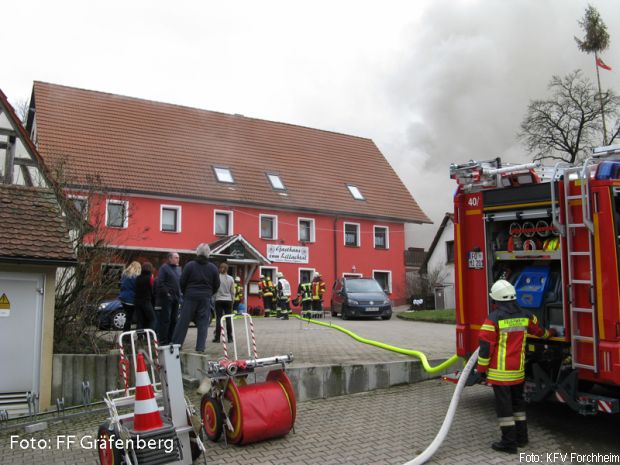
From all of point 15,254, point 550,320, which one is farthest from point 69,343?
point 550,320

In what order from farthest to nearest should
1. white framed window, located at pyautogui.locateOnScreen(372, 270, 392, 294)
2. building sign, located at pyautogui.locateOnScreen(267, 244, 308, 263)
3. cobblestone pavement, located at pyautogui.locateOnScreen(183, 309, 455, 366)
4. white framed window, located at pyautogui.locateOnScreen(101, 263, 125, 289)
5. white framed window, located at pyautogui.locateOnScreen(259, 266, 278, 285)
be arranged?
white framed window, located at pyautogui.locateOnScreen(372, 270, 392, 294)
building sign, located at pyautogui.locateOnScreen(267, 244, 308, 263)
white framed window, located at pyautogui.locateOnScreen(259, 266, 278, 285)
white framed window, located at pyautogui.locateOnScreen(101, 263, 125, 289)
cobblestone pavement, located at pyautogui.locateOnScreen(183, 309, 455, 366)

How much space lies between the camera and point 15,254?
28.9ft

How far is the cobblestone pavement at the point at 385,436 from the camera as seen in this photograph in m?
5.75

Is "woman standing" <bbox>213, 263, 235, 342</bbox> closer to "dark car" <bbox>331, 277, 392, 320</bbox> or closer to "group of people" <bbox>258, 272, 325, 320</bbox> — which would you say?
"group of people" <bbox>258, 272, 325, 320</bbox>

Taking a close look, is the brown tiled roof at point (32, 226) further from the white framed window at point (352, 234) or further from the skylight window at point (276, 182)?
the white framed window at point (352, 234)

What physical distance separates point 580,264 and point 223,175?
2618 centimetres

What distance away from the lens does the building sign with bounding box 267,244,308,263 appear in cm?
3037

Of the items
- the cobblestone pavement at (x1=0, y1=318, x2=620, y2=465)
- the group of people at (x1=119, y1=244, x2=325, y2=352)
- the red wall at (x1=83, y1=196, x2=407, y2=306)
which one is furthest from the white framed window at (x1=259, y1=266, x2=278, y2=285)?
the cobblestone pavement at (x1=0, y1=318, x2=620, y2=465)

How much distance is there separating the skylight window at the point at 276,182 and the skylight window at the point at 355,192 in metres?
4.51

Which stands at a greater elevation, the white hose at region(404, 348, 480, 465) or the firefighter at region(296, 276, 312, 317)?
the firefighter at region(296, 276, 312, 317)

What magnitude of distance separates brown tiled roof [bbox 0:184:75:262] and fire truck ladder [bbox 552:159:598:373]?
7.24 meters

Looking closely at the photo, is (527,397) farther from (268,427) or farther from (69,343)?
(69,343)

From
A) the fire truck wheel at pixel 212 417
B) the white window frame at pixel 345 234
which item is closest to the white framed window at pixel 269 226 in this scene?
the white window frame at pixel 345 234

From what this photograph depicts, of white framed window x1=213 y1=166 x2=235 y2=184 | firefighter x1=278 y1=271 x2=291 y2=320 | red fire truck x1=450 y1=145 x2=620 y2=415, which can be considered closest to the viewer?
red fire truck x1=450 y1=145 x2=620 y2=415
